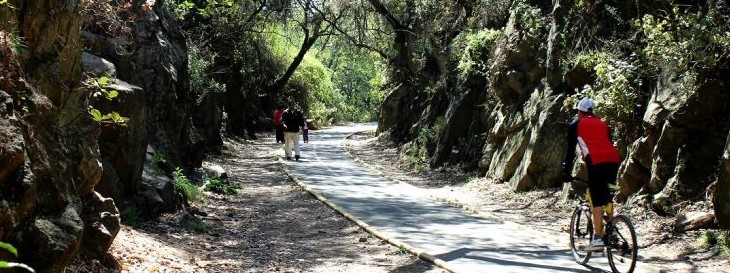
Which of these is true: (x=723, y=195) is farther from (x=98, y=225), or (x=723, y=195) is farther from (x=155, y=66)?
(x=155, y=66)

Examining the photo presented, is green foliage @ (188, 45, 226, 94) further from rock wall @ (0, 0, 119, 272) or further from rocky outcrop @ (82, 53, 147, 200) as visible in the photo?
rock wall @ (0, 0, 119, 272)

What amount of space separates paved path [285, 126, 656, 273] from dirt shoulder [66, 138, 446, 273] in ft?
1.26

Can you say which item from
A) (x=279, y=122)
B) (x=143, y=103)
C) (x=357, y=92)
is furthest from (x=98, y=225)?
(x=357, y=92)

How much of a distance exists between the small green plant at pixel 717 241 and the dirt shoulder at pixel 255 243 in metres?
3.13

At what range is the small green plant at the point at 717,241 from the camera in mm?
8047

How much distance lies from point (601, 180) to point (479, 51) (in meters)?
13.0

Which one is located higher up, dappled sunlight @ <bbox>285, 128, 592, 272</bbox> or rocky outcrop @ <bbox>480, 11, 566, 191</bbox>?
rocky outcrop @ <bbox>480, 11, 566, 191</bbox>

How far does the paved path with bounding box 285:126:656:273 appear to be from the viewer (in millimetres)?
8320

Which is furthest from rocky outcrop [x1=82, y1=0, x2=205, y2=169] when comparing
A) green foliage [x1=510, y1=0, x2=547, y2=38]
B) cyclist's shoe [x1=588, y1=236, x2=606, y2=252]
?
green foliage [x1=510, y1=0, x2=547, y2=38]

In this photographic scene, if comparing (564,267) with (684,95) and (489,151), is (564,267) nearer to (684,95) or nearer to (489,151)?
(684,95)

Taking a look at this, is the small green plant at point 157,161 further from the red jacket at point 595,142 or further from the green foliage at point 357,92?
Answer: the green foliage at point 357,92

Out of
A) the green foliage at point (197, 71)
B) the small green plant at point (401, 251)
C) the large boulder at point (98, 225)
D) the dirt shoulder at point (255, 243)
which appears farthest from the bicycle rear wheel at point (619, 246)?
the green foliage at point (197, 71)

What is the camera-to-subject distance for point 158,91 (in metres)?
13.6

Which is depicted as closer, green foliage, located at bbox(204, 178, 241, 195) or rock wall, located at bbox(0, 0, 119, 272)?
rock wall, located at bbox(0, 0, 119, 272)
